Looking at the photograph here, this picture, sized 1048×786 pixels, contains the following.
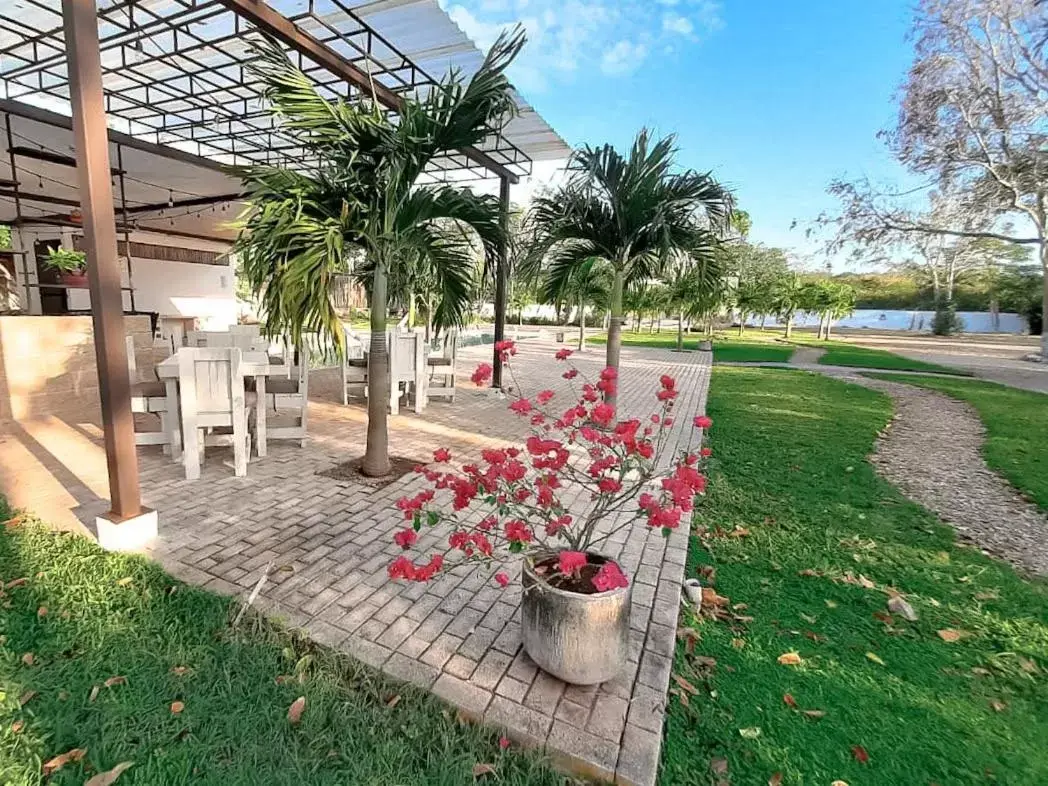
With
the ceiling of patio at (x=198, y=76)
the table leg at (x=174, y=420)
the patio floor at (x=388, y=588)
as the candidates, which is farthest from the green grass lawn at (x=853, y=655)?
the table leg at (x=174, y=420)

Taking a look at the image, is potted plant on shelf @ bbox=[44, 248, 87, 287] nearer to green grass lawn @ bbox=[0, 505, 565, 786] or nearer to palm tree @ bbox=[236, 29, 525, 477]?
palm tree @ bbox=[236, 29, 525, 477]

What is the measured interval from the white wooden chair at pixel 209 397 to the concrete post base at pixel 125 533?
1.08 m

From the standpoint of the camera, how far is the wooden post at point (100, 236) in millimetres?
2443

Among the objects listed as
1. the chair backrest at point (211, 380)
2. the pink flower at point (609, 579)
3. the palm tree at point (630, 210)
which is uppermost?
the palm tree at point (630, 210)

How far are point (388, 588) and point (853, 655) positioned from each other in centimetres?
223

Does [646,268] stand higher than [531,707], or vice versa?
[646,268]

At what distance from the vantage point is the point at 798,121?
17.3 meters

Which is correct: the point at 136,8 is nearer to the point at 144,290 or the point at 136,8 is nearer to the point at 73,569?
the point at 73,569

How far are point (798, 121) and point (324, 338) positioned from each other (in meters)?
19.7

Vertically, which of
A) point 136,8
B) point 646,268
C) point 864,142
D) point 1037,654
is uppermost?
point 864,142

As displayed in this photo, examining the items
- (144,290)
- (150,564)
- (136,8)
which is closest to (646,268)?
(150,564)

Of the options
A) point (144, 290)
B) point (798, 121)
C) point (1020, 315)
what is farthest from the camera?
point (1020, 315)

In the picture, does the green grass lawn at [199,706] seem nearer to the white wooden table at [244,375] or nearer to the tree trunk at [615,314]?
the white wooden table at [244,375]

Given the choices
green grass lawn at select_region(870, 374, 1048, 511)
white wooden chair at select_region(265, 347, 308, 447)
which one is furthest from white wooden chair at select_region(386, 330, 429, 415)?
green grass lawn at select_region(870, 374, 1048, 511)
